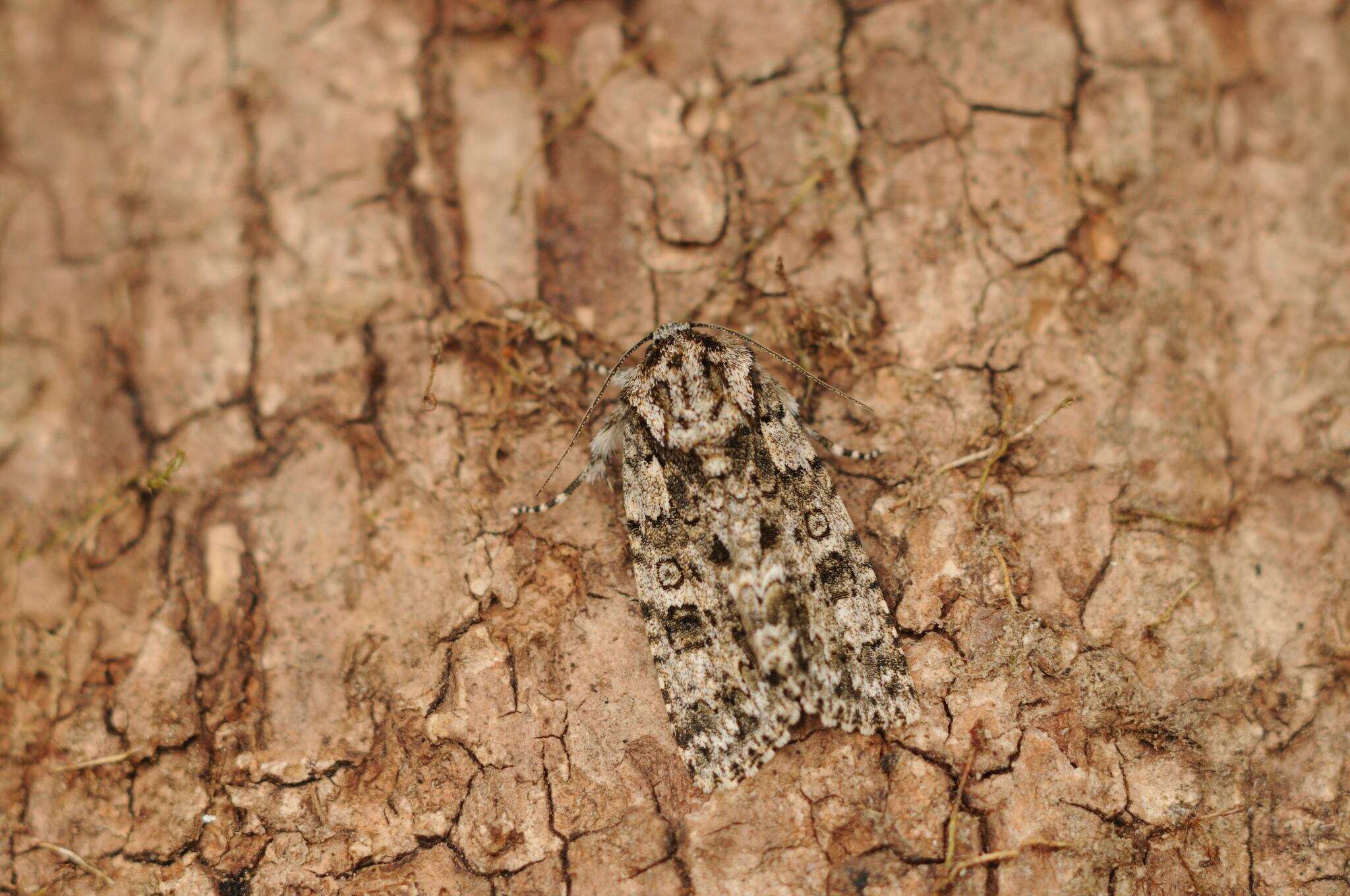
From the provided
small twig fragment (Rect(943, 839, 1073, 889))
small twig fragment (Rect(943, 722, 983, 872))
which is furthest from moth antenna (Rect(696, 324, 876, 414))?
small twig fragment (Rect(943, 839, 1073, 889))

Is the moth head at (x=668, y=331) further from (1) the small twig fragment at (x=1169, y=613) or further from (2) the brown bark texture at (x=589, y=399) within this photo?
(1) the small twig fragment at (x=1169, y=613)

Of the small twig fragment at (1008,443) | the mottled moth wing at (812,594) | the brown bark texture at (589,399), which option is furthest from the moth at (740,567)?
the small twig fragment at (1008,443)

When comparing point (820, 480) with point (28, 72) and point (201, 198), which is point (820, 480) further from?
point (28, 72)

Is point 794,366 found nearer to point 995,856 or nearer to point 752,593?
point 752,593

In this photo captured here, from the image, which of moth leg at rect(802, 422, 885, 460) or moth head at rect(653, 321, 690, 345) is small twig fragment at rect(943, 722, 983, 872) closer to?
moth leg at rect(802, 422, 885, 460)

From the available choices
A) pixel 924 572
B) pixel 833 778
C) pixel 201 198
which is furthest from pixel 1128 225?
pixel 201 198
